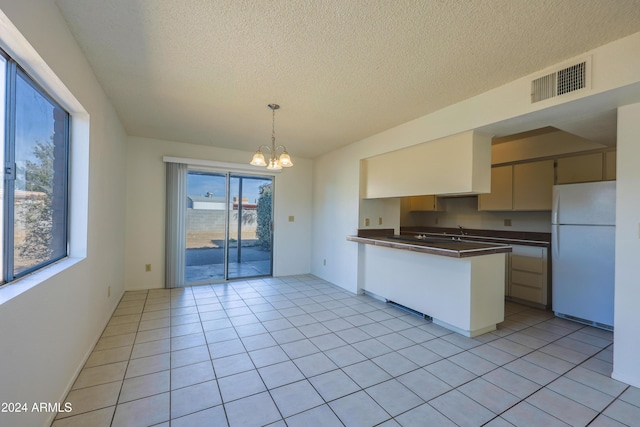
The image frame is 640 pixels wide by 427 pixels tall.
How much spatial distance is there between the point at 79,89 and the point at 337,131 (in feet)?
9.05

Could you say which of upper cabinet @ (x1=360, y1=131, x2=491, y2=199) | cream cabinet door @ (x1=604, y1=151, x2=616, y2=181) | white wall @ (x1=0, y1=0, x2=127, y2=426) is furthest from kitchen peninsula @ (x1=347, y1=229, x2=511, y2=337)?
white wall @ (x1=0, y1=0, x2=127, y2=426)

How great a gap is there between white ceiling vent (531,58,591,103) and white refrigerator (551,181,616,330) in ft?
5.66

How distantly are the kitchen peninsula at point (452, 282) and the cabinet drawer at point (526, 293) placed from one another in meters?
1.06

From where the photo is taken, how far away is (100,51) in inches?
80.0

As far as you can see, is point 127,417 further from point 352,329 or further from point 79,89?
point 79,89

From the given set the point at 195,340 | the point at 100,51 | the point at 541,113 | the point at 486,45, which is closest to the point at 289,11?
the point at 486,45

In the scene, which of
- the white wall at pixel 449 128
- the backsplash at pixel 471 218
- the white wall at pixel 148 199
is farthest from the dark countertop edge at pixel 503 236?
the white wall at pixel 148 199

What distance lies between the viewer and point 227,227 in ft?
16.0

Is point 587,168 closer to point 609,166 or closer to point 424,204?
point 609,166

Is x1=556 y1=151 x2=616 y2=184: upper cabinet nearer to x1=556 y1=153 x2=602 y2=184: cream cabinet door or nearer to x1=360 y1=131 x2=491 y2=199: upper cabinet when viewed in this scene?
x1=556 y1=153 x2=602 y2=184: cream cabinet door

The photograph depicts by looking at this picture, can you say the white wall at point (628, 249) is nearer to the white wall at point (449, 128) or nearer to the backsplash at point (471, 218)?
the white wall at point (449, 128)

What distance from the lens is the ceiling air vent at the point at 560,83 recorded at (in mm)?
1969

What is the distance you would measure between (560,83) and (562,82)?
0.01 m

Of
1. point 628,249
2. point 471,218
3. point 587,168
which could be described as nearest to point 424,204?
point 471,218
